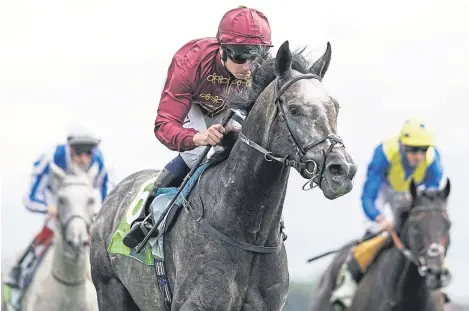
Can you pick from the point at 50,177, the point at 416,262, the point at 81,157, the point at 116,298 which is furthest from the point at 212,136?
the point at 50,177

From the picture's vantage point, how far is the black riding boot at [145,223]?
26.2 ft

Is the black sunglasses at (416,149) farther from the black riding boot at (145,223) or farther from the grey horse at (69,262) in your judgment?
the black riding boot at (145,223)

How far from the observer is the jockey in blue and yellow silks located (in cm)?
1355

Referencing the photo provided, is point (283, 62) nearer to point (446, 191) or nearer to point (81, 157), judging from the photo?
point (446, 191)

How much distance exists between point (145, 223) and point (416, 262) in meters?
5.02

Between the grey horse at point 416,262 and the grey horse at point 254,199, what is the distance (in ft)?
16.3

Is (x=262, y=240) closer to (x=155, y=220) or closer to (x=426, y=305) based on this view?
(x=155, y=220)

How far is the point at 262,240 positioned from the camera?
729 centimetres

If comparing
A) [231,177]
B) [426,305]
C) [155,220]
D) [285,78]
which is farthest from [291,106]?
[426,305]

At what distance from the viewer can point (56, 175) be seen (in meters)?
13.9

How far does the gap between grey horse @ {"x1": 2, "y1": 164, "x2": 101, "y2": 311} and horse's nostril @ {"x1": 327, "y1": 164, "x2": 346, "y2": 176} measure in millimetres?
6643

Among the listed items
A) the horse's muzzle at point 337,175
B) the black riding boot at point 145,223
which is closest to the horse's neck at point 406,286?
the black riding boot at point 145,223

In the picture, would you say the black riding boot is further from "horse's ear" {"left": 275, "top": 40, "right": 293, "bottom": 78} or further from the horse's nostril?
the horse's nostril

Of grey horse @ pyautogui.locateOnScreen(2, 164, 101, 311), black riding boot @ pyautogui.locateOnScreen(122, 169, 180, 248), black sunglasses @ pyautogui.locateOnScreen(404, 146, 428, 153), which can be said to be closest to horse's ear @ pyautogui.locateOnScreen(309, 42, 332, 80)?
black riding boot @ pyautogui.locateOnScreen(122, 169, 180, 248)
